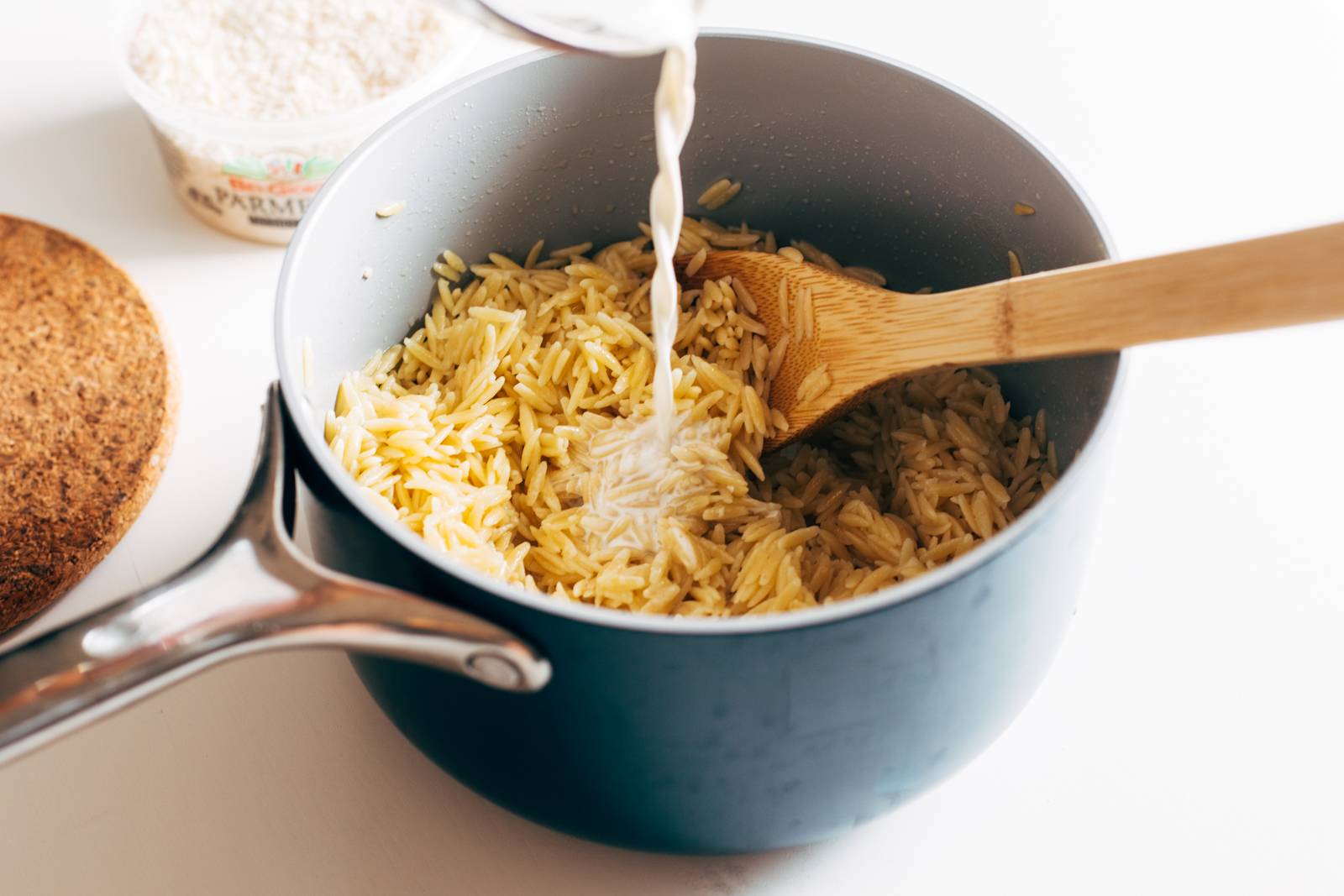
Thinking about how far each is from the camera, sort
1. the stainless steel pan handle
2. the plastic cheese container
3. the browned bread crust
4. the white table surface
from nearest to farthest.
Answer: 1. the stainless steel pan handle
2. the white table surface
3. the browned bread crust
4. the plastic cheese container

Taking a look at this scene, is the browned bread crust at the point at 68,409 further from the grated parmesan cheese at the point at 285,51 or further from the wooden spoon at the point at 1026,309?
the wooden spoon at the point at 1026,309

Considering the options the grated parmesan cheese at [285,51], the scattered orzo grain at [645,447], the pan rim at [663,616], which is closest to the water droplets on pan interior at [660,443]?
the scattered orzo grain at [645,447]

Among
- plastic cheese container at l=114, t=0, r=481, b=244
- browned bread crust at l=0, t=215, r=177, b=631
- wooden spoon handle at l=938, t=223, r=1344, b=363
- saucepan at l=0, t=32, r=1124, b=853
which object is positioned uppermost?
wooden spoon handle at l=938, t=223, r=1344, b=363

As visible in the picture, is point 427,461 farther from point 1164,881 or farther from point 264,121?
point 1164,881

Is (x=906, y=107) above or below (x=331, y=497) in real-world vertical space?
above

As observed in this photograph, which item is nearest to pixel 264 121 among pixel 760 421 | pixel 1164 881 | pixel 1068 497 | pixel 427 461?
pixel 427 461

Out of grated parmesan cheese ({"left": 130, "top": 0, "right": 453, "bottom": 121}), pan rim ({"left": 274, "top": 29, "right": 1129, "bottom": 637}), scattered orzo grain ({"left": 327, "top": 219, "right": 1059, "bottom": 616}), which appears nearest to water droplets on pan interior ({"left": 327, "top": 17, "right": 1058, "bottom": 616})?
scattered orzo grain ({"left": 327, "top": 219, "right": 1059, "bottom": 616})

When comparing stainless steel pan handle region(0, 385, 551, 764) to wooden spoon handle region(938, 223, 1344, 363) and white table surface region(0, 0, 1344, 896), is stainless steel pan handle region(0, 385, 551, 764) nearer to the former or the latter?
white table surface region(0, 0, 1344, 896)
